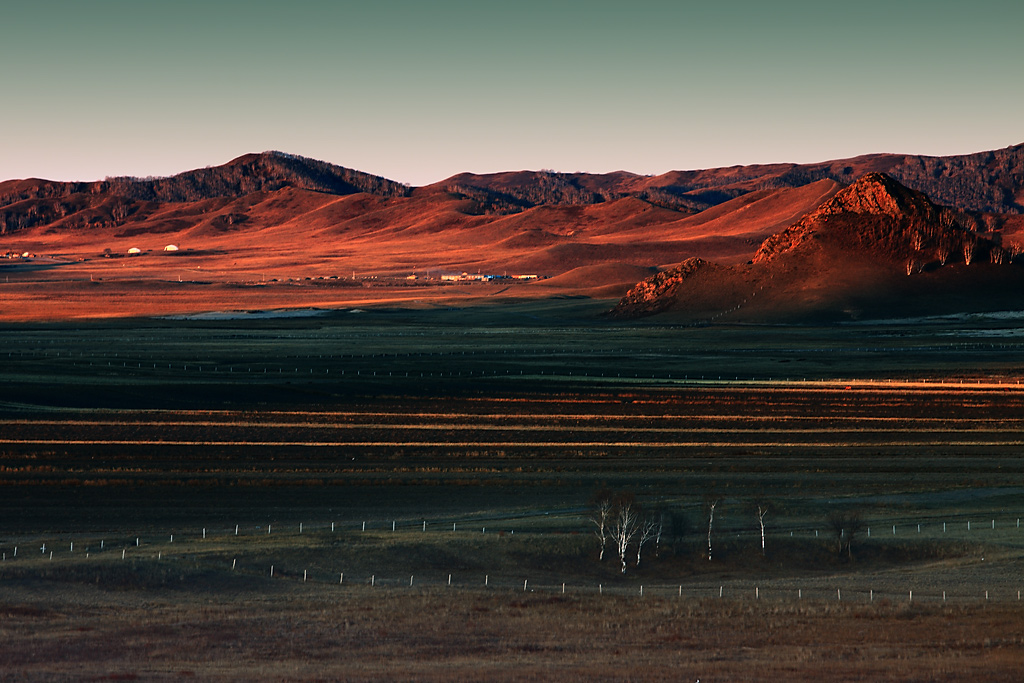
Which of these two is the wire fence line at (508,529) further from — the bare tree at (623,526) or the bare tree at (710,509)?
the bare tree at (623,526)

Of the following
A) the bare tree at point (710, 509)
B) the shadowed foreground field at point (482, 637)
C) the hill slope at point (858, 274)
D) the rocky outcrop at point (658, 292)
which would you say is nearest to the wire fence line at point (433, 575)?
the shadowed foreground field at point (482, 637)

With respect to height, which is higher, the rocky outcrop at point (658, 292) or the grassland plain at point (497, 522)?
the rocky outcrop at point (658, 292)

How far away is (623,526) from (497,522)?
5569 mm

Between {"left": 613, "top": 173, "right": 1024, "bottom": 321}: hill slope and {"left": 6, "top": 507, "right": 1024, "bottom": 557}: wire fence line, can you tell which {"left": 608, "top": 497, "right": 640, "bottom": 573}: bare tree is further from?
{"left": 613, "top": 173, "right": 1024, "bottom": 321}: hill slope

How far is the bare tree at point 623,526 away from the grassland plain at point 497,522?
2.48ft

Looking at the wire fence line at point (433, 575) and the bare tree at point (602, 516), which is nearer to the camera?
the wire fence line at point (433, 575)

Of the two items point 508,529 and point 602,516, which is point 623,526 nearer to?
point 602,516

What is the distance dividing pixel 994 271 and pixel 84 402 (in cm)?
12211

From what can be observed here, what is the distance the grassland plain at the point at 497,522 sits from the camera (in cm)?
2978

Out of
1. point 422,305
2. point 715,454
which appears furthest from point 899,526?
point 422,305

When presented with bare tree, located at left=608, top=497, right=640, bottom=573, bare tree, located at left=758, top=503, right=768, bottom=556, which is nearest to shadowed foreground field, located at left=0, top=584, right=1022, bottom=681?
bare tree, located at left=608, top=497, right=640, bottom=573

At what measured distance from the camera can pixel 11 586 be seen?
1348 inches

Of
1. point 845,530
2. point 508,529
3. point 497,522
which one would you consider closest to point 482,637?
point 508,529

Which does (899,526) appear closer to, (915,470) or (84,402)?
(915,470)
